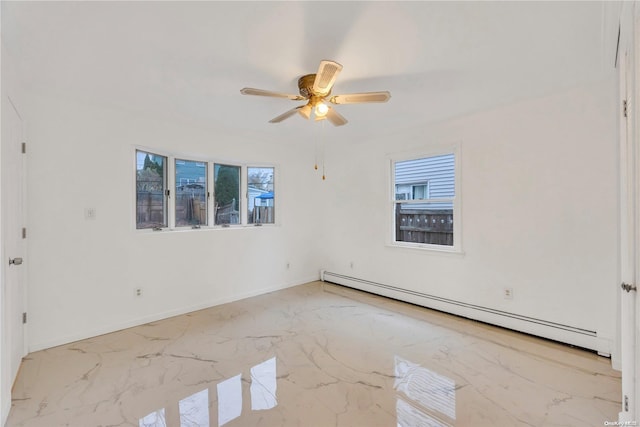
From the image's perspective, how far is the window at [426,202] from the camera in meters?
3.54

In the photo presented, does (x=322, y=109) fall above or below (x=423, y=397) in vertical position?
above

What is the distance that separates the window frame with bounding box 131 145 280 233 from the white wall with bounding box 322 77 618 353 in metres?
2.10

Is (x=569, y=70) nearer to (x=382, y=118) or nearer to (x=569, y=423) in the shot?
(x=382, y=118)

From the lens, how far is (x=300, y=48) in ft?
6.43

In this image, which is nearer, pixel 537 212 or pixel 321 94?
pixel 321 94

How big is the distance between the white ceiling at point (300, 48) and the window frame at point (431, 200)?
2.38 ft

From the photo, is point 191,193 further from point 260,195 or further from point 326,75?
point 326,75

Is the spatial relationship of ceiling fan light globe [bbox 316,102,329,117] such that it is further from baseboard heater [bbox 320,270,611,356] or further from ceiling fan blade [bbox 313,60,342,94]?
baseboard heater [bbox 320,270,611,356]

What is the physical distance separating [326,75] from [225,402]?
7.49ft

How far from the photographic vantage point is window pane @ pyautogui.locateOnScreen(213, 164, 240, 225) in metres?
4.05

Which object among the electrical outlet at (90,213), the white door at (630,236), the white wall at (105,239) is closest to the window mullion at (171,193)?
the white wall at (105,239)

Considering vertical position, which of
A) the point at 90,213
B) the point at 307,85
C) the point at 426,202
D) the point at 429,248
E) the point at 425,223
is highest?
the point at 307,85

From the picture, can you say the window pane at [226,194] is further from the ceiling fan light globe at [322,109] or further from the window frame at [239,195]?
the ceiling fan light globe at [322,109]

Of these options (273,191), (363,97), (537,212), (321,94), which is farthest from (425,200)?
(273,191)
